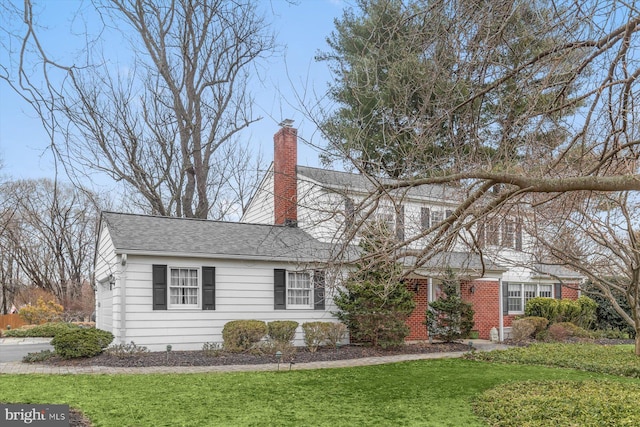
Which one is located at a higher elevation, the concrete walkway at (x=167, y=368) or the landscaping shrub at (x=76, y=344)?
the landscaping shrub at (x=76, y=344)

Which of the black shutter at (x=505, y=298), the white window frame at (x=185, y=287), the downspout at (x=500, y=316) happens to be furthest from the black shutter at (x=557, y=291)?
the white window frame at (x=185, y=287)

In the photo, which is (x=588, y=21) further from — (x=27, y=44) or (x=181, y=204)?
(x=181, y=204)

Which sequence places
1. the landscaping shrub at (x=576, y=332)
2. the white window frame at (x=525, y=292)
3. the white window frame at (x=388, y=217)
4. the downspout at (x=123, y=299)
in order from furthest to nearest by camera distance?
the white window frame at (x=525, y=292)
the landscaping shrub at (x=576, y=332)
the downspout at (x=123, y=299)
the white window frame at (x=388, y=217)

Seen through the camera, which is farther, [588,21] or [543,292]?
[543,292]

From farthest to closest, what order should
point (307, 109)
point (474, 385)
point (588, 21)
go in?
point (474, 385)
point (307, 109)
point (588, 21)

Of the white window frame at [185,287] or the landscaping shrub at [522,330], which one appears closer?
the white window frame at [185,287]

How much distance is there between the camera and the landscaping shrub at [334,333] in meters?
15.0

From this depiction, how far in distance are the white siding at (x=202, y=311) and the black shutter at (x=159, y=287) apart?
11 cm

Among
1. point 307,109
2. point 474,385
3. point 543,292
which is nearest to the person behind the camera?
point 307,109

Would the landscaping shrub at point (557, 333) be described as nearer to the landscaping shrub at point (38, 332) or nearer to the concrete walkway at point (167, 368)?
the concrete walkway at point (167, 368)

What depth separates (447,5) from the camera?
19.3 feet

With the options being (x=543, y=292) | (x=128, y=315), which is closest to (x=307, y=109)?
(x=128, y=315)

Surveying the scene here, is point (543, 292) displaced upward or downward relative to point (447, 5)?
downward

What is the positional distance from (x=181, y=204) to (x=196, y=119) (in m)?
3.69
